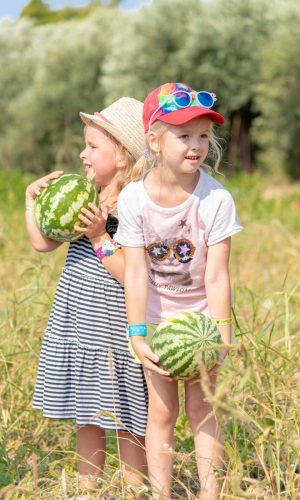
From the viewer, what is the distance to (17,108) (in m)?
18.1

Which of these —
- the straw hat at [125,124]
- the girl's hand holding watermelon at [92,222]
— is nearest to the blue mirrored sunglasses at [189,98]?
the straw hat at [125,124]

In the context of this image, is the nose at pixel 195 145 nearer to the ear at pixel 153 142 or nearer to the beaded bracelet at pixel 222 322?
the ear at pixel 153 142

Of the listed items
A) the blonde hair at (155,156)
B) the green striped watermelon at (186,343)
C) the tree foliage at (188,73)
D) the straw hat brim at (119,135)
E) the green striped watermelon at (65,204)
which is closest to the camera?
the green striped watermelon at (186,343)

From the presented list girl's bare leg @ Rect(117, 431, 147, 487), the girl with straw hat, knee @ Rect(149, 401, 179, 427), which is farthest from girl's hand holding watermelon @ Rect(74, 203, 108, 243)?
girl's bare leg @ Rect(117, 431, 147, 487)

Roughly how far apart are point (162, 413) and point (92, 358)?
0.42 meters

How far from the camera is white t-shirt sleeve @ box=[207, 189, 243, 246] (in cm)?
308

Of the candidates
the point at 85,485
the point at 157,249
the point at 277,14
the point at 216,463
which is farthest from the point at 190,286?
the point at 277,14

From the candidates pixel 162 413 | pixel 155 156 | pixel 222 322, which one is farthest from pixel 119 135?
pixel 162 413

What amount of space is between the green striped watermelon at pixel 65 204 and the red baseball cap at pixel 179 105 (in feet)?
1.32

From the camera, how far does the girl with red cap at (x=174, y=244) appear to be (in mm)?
3061

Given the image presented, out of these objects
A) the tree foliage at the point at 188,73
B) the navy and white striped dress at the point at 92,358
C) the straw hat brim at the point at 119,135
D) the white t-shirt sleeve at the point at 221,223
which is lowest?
the navy and white striped dress at the point at 92,358

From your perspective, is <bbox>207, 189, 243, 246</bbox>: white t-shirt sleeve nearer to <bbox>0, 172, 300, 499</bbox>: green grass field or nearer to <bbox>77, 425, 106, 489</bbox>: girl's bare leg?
<bbox>0, 172, 300, 499</bbox>: green grass field

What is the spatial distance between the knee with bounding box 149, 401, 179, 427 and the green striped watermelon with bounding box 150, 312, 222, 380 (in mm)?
240

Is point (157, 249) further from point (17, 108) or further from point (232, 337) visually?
point (17, 108)
